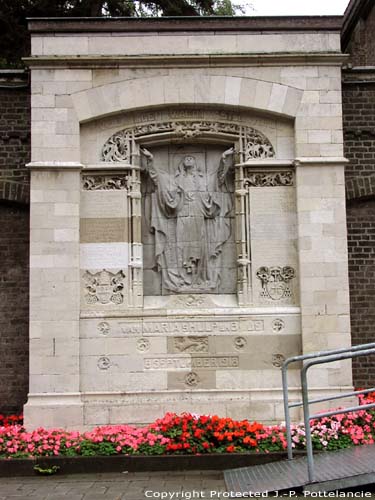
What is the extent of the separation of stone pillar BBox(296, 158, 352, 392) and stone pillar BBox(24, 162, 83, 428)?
133 inches

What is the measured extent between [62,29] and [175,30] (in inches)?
67.8

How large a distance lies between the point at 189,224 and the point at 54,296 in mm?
2318

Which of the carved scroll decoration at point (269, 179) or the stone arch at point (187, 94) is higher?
the stone arch at point (187, 94)

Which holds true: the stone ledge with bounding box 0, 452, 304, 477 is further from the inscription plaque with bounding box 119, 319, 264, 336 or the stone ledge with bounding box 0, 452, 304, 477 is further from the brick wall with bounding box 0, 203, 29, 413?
the brick wall with bounding box 0, 203, 29, 413

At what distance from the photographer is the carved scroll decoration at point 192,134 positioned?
404 inches

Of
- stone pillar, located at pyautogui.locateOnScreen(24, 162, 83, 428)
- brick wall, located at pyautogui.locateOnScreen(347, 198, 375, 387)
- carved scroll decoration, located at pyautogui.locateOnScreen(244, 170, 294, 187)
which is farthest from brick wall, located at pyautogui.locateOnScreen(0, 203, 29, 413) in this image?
brick wall, located at pyautogui.locateOnScreen(347, 198, 375, 387)

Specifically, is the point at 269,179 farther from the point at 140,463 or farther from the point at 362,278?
the point at 140,463

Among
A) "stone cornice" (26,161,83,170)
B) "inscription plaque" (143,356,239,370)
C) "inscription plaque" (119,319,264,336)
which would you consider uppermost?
"stone cornice" (26,161,83,170)

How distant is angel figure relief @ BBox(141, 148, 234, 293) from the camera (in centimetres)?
1024

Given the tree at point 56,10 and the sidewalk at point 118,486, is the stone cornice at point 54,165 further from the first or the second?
the tree at point 56,10

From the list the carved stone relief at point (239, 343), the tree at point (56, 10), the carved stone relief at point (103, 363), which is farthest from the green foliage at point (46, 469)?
the tree at point (56, 10)

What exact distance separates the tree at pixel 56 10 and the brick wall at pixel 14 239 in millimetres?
6946

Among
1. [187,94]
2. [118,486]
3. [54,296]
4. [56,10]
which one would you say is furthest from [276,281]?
[56,10]

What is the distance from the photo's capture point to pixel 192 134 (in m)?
10.3
